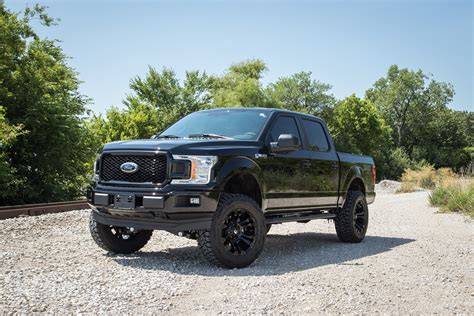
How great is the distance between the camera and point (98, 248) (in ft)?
27.2

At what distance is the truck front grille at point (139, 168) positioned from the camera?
6566 mm

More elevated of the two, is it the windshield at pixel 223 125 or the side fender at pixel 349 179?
the windshield at pixel 223 125

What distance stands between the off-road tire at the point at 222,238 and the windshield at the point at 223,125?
3.45 ft

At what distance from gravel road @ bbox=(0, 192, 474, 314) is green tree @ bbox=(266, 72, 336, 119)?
74.9 meters

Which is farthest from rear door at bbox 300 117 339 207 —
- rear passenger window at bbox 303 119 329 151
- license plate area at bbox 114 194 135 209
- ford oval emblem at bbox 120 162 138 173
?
license plate area at bbox 114 194 135 209

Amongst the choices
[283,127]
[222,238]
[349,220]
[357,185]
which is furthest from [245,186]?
[357,185]

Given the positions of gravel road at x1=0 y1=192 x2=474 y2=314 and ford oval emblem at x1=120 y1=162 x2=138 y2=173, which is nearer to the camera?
gravel road at x1=0 y1=192 x2=474 y2=314

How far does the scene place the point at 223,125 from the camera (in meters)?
7.85

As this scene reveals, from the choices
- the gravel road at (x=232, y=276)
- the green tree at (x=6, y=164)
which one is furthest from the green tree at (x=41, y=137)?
the gravel road at (x=232, y=276)

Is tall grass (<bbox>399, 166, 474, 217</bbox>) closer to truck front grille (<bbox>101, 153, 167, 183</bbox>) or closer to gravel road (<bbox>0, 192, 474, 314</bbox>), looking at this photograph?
gravel road (<bbox>0, 192, 474, 314</bbox>)

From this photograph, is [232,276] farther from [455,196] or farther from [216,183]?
[455,196]

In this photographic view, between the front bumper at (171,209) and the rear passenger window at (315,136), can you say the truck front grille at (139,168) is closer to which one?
the front bumper at (171,209)

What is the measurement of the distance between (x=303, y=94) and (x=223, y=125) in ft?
260

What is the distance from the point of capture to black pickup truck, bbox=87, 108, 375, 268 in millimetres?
6492
